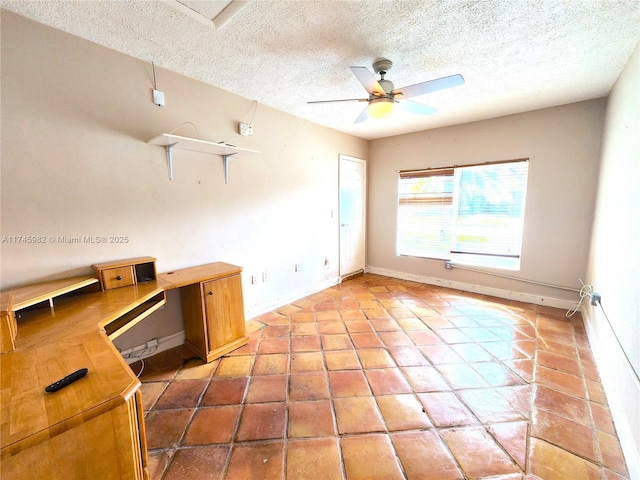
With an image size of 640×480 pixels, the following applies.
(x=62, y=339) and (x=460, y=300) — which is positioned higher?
(x=62, y=339)

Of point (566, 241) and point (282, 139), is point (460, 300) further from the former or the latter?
point (282, 139)

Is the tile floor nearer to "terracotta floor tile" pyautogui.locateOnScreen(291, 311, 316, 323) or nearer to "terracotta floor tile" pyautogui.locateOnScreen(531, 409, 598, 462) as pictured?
"terracotta floor tile" pyautogui.locateOnScreen(531, 409, 598, 462)

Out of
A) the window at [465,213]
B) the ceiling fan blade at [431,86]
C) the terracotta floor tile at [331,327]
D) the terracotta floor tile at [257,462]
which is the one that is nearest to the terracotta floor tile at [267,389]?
the terracotta floor tile at [257,462]

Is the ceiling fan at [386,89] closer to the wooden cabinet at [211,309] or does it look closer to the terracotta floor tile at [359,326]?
the wooden cabinet at [211,309]

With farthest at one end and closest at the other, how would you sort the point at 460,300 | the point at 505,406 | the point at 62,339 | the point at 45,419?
the point at 460,300
the point at 505,406
the point at 62,339
the point at 45,419

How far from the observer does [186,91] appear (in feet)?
7.59

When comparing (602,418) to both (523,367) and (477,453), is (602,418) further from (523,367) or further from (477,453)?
(477,453)

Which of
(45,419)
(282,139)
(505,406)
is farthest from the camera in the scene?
(282,139)

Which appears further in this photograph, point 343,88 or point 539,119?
point 539,119

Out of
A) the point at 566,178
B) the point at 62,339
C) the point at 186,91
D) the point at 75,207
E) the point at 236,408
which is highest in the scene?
the point at 186,91

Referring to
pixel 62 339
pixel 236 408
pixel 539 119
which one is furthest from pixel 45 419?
pixel 539 119

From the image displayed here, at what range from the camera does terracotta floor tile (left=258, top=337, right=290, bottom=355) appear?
2338 millimetres

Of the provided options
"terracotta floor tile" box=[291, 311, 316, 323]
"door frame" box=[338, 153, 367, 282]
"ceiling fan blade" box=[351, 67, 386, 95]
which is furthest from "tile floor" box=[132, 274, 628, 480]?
"ceiling fan blade" box=[351, 67, 386, 95]

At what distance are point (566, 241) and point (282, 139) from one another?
3684mm
